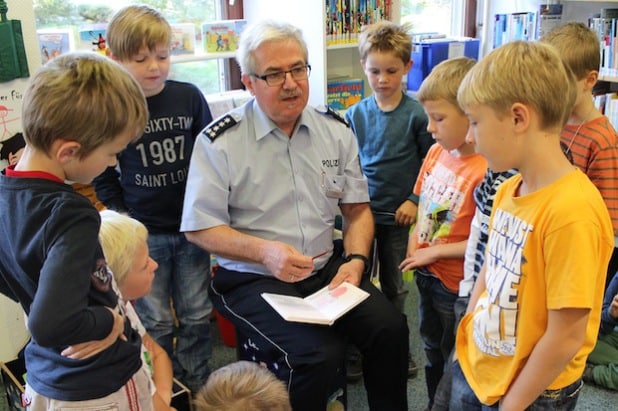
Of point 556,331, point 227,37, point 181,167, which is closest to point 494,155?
point 556,331

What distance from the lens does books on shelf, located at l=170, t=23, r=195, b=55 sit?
8.67 feet

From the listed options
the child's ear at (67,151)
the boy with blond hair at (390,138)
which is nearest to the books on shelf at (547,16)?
the boy with blond hair at (390,138)

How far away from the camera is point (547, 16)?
3318mm

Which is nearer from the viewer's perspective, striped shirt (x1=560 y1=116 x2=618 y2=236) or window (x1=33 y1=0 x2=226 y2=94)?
striped shirt (x1=560 y1=116 x2=618 y2=236)

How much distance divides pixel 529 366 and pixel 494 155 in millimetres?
427

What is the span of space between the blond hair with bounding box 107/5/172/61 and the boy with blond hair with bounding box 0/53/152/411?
0.71 m

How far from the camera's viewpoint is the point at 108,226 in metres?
1.31

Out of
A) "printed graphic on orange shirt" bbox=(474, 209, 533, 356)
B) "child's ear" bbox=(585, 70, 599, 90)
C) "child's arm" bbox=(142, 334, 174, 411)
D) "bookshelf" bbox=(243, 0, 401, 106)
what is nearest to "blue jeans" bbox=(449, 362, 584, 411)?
"printed graphic on orange shirt" bbox=(474, 209, 533, 356)

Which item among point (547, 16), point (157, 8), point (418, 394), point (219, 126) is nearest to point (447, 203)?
point (219, 126)

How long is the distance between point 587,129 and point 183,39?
5.83 feet

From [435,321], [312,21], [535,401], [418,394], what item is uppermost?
[312,21]

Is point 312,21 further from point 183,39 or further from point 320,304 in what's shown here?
point 320,304

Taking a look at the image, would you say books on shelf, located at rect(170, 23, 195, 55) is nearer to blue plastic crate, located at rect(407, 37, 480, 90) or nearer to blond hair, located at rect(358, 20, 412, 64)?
blond hair, located at rect(358, 20, 412, 64)

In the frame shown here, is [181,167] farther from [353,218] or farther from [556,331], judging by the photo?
[556,331]
